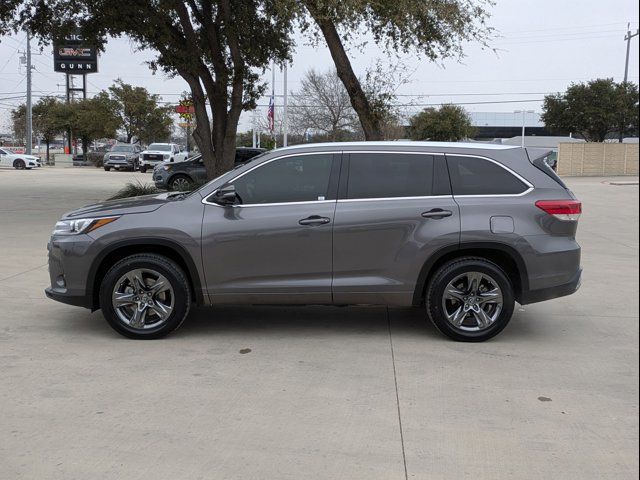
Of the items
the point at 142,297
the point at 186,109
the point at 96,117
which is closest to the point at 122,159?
the point at 96,117

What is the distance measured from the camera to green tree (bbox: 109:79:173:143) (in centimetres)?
5634

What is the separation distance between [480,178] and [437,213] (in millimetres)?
581

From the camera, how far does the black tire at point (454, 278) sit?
19.2ft

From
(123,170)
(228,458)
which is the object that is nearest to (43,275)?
(228,458)

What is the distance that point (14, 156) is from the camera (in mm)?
43750

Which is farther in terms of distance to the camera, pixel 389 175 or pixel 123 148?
pixel 123 148

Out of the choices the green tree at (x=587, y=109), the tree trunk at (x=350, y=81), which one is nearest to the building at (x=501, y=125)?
the green tree at (x=587, y=109)

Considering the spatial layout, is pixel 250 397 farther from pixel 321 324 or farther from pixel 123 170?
pixel 123 170

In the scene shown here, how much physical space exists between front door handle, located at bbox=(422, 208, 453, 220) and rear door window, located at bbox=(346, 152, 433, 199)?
8.0 inches

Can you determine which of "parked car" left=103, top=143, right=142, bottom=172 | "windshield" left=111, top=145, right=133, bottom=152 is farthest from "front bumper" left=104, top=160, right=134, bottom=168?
"windshield" left=111, top=145, right=133, bottom=152

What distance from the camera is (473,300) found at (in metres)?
5.91

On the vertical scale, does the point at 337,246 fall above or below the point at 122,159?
below

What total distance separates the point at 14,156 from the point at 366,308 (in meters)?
42.6

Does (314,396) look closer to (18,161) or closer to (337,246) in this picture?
(337,246)
